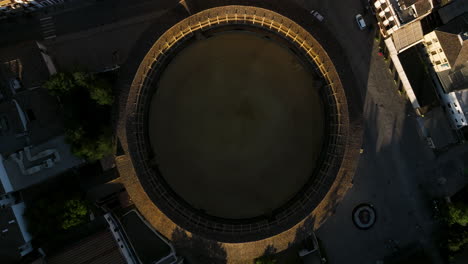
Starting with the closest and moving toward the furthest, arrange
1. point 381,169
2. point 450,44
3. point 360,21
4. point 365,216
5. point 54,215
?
point 54,215 < point 450,44 < point 360,21 < point 365,216 < point 381,169

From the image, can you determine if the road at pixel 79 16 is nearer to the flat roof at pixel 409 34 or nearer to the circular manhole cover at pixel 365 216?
the flat roof at pixel 409 34

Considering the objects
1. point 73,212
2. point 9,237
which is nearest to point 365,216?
point 73,212

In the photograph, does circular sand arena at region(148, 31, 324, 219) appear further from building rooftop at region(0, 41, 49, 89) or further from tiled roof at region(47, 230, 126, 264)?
building rooftop at region(0, 41, 49, 89)

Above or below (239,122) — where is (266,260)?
below

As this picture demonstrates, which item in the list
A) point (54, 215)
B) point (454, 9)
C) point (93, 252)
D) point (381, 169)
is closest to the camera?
point (54, 215)

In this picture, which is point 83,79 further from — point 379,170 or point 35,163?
point 379,170

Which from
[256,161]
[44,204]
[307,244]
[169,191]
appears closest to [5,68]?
[44,204]

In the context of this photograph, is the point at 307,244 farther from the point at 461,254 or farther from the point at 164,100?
the point at 164,100
